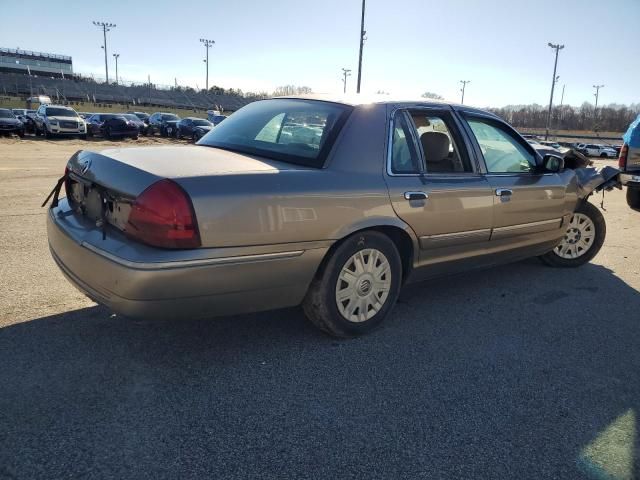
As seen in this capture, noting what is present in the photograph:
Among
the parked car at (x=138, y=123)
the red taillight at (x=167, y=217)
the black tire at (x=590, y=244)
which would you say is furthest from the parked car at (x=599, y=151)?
the red taillight at (x=167, y=217)

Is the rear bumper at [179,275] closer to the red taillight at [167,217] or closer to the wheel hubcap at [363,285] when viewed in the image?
the red taillight at [167,217]

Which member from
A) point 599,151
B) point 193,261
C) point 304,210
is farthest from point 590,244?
point 599,151

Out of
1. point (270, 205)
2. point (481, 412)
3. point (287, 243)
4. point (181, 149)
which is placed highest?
point (181, 149)

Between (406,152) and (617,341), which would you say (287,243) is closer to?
(406,152)

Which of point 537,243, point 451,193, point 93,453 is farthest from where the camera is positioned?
point 537,243

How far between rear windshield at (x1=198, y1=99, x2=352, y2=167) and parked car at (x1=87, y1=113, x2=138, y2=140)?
2540 centimetres

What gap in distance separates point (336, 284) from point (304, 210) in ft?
1.90

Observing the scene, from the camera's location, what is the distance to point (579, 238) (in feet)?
18.3

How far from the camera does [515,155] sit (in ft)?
15.1

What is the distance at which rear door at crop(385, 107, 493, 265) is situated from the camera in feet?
11.7

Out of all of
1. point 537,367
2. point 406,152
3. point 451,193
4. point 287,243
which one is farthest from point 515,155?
point 287,243

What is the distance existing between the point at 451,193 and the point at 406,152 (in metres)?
0.47

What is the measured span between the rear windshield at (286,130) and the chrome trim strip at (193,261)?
656 mm

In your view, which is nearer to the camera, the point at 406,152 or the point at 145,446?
the point at 145,446
